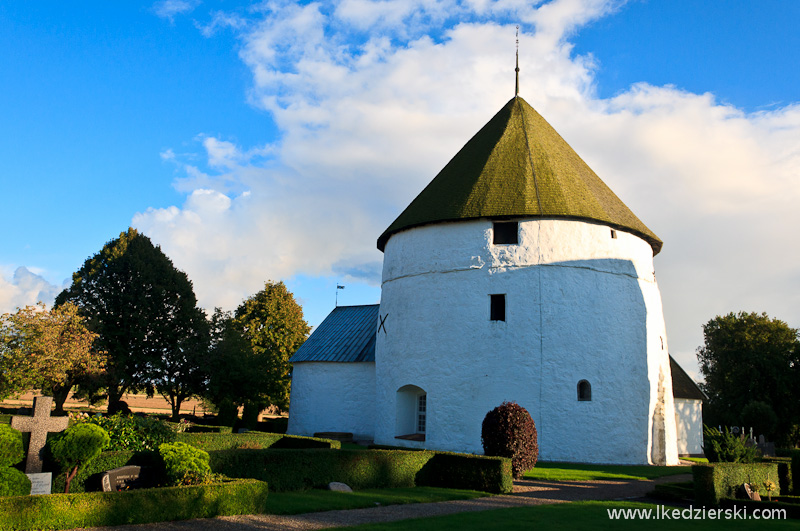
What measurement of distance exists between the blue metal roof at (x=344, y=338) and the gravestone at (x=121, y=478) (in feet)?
49.0

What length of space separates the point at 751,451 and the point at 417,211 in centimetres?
1278

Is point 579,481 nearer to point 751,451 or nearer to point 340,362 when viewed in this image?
point 751,451

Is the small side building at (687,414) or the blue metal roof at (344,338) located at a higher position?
the blue metal roof at (344,338)

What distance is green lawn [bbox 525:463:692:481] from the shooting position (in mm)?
15109

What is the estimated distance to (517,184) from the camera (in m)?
20.2

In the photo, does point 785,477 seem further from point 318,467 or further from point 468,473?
point 318,467

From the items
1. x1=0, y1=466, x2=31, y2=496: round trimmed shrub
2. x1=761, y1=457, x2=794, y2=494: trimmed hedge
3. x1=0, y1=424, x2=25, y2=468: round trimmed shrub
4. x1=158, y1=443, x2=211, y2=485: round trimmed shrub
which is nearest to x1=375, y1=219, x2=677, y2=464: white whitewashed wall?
x1=761, y1=457, x2=794, y2=494: trimmed hedge

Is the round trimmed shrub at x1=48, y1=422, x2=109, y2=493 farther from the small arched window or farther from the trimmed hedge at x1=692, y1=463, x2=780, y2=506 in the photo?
the small arched window

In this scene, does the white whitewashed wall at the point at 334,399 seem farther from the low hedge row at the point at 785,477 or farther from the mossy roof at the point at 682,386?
the low hedge row at the point at 785,477

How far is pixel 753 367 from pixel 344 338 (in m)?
27.0

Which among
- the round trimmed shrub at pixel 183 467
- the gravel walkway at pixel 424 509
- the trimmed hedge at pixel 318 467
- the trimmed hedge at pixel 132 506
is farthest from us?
the trimmed hedge at pixel 318 467

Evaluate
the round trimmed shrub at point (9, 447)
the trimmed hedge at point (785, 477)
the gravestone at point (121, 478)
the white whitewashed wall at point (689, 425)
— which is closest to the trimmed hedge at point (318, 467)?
the gravestone at point (121, 478)

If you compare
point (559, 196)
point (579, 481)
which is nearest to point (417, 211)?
point (559, 196)

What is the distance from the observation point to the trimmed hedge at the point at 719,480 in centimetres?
1098
